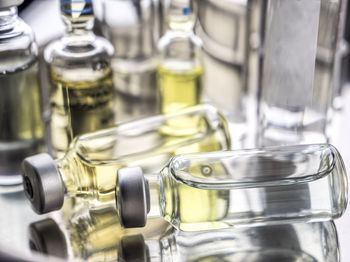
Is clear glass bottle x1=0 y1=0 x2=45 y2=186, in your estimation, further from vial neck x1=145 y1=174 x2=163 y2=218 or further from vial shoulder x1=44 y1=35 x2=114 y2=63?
Answer: vial neck x1=145 y1=174 x2=163 y2=218

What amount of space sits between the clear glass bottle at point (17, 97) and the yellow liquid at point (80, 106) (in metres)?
0.02

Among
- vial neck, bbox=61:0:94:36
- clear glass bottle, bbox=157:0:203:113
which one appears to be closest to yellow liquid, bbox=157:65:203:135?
clear glass bottle, bbox=157:0:203:113

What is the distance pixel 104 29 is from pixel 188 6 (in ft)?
0.56

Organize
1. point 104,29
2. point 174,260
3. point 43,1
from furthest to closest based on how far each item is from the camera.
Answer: point 43,1
point 104,29
point 174,260

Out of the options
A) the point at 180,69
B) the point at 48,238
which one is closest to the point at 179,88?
the point at 180,69

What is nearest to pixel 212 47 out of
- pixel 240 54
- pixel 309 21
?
pixel 240 54

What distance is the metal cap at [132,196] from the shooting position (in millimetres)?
593

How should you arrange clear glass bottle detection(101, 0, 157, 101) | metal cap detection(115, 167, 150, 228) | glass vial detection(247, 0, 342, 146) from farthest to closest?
clear glass bottle detection(101, 0, 157, 101)
glass vial detection(247, 0, 342, 146)
metal cap detection(115, 167, 150, 228)

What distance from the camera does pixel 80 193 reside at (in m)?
0.65

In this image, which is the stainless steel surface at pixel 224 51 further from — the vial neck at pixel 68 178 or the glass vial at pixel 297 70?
the vial neck at pixel 68 178

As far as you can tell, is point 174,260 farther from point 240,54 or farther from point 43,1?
point 43,1

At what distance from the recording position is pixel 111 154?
70 centimetres

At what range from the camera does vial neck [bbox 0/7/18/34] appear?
0.69m

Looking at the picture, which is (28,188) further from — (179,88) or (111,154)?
(179,88)
